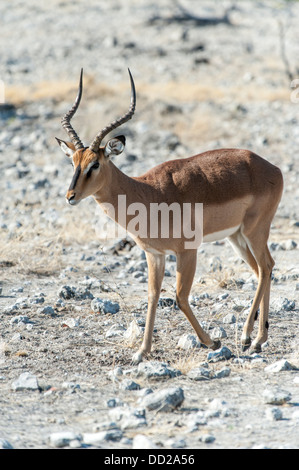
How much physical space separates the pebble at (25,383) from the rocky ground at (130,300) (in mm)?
12

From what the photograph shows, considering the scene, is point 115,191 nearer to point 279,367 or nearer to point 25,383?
point 25,383

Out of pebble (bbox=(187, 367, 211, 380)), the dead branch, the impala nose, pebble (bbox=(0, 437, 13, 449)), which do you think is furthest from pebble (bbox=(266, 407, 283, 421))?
the dead branch

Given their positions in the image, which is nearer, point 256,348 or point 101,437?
point 101,437

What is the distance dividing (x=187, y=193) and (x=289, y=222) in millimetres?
5174

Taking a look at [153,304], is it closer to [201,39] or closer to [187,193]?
[187,193]

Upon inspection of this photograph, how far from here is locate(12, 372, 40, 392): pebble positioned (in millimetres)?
5582

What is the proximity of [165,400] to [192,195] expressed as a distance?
2129 mm

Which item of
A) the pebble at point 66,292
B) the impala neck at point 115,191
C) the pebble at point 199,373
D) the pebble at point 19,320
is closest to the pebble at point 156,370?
the pebble at point 199,373

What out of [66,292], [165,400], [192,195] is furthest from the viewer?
[66,292]

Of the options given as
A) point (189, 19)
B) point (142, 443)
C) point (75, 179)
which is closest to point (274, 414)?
point (142, 443)

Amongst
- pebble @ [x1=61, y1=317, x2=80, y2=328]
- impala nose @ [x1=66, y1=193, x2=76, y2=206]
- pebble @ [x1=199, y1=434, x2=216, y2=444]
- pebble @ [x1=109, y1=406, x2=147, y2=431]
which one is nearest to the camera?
pebble @ [x1=199, y1=434, x2=216, y2=444]

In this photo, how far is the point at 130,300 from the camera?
800cm

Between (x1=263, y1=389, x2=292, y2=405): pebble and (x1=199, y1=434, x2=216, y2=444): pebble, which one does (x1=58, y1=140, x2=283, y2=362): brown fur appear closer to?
(x1=263, y1=389, x2=292, y2=405): pebble
